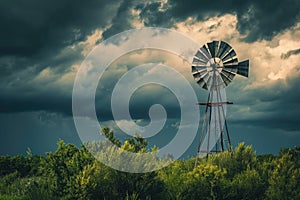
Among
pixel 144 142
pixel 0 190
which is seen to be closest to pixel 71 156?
pixel 0 190

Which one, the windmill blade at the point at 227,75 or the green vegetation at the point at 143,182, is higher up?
the windmill blade at the point at 227,75

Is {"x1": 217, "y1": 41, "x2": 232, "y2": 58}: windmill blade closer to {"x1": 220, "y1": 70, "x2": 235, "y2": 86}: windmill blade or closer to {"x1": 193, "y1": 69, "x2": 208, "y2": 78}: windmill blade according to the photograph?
{"x1": 220, "y1": 70, "x2": 235, "y2": 86}: windmill blade

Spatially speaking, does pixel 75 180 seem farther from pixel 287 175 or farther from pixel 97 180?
pixel 287 175

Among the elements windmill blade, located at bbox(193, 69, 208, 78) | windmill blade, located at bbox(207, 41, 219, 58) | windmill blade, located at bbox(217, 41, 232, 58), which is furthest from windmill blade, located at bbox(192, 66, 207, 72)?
windmill blade, located at bbox(217, 41, 232, 58)

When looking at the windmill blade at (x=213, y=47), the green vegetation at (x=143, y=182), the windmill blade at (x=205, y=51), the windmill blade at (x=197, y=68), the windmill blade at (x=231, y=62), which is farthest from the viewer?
the windmill blade at (x=197, y=68)

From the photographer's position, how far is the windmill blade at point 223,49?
36.8m

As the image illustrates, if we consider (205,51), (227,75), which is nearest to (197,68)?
(205,51)

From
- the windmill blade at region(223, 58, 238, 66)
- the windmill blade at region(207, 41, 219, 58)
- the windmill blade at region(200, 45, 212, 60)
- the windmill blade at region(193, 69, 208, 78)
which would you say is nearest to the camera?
the windmill blade at region(207, 41, 219, 58)

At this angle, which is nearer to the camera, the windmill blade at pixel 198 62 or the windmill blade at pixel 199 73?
the windmill blade at pixel 199 73

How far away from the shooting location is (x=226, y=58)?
37.0m

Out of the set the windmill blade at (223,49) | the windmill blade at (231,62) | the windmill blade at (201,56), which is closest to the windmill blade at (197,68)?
the windmill blade at (201,56)

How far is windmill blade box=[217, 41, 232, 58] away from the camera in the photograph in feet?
121

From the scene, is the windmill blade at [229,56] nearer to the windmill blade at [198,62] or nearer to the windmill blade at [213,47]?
the windmill blade at [213,47]

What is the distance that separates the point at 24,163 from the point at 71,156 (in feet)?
118
